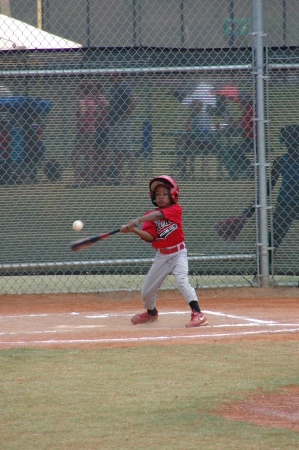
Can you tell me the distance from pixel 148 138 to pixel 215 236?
1.33 meters

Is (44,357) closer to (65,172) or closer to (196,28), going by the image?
(65,172)

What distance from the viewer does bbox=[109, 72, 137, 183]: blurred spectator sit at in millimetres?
7629

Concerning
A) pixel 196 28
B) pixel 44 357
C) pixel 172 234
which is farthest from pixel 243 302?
pixel 196 28

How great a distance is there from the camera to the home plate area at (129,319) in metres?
5.48

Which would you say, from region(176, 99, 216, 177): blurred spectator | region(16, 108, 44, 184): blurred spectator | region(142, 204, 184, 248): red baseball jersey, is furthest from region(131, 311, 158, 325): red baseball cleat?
region(16, 108, 44, 184): blurred spectator

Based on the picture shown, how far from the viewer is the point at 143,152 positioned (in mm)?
7660

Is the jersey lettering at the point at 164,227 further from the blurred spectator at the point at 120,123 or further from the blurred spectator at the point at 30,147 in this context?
the blurred spectator at the point at 30,147

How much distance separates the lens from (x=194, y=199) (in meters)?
7.73

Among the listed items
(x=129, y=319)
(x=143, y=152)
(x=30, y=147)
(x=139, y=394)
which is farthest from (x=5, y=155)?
(x=139, y=394)

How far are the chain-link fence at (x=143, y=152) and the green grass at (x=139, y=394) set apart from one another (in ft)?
8.91

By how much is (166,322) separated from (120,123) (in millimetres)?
2444

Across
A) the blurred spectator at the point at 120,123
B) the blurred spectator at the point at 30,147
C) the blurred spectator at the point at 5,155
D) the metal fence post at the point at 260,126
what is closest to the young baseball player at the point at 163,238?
the blurred spectator at the point at 120,123

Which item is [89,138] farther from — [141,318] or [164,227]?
[141,318]

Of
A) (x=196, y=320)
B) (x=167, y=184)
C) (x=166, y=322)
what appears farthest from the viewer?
(x=166, y=322)
